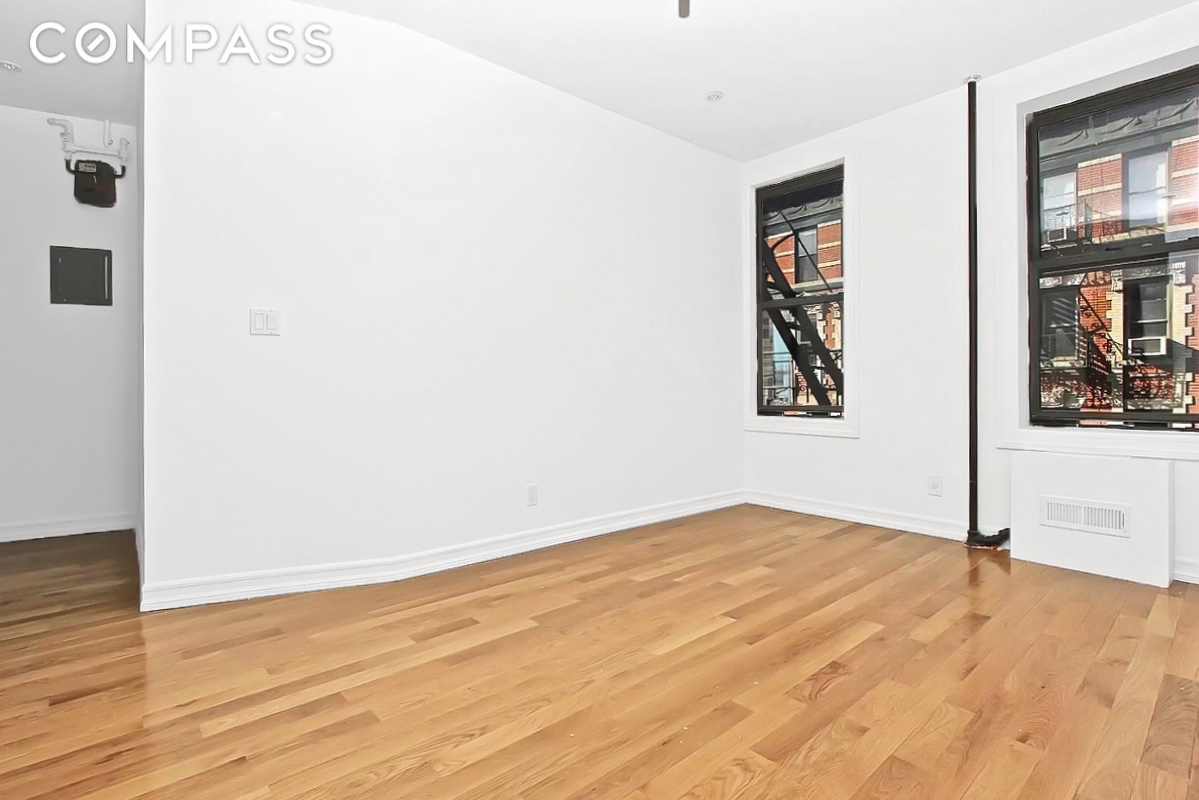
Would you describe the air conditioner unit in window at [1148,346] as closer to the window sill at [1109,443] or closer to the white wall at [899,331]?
the window sill at [1109,443]

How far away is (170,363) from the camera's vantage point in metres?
2.69

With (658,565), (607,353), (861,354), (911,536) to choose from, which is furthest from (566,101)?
(911,536)

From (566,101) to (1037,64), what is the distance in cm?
265

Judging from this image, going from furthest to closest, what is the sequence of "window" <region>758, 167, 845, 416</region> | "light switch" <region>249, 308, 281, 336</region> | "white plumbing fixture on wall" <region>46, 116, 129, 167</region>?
"window" <region>758, 167, 845, 416</region> < "white plumbing fixture on wall" <region>46, 116, 129, 167</region> < "light switch" <region>249, 308, 281, 336</region>

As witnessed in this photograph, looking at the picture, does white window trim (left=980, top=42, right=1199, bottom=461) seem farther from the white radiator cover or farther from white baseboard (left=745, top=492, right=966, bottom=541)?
white baseboard (left=745, top=492, right=966, bottom=541)

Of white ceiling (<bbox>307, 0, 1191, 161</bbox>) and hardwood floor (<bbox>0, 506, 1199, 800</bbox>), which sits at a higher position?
white ceiling (<bbox>307, 0, 1191, 161</bbox>)

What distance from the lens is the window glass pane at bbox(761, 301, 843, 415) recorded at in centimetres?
465

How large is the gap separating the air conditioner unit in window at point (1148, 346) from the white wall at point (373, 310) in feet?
9.12

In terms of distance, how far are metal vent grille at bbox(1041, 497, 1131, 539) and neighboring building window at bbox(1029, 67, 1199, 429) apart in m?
0.58

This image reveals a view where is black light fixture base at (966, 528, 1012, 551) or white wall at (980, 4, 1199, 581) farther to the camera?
black light fixture base at (966, 528, 1012, 551)

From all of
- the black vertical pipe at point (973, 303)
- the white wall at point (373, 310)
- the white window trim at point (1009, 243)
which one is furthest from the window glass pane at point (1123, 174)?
the white wall at point (373, 310)

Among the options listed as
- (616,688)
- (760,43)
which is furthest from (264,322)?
(760,43)

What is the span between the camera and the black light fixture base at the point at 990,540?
3576 millimetres

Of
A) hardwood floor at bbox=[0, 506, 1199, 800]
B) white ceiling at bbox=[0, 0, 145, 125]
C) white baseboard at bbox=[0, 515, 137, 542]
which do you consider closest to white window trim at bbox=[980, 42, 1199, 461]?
hardwood floor at bbox=[0, 506, 1199, 800]
